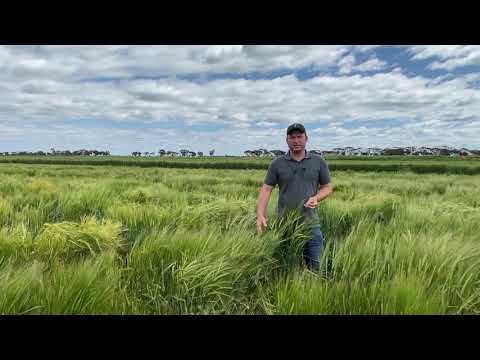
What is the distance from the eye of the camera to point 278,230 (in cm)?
388

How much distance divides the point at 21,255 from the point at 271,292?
2.27m

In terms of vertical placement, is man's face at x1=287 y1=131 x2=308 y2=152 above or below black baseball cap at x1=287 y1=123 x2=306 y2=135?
below

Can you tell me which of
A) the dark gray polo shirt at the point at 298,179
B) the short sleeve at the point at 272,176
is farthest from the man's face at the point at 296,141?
the short sleeve at the point at 272,176

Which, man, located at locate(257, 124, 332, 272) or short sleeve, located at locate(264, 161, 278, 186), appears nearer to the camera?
man, located at locate(257, 124, 332, 272)

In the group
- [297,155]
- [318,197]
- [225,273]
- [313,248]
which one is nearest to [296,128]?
[297,155]

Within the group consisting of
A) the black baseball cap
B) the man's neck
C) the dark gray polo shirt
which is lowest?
the dark gray polo shirt

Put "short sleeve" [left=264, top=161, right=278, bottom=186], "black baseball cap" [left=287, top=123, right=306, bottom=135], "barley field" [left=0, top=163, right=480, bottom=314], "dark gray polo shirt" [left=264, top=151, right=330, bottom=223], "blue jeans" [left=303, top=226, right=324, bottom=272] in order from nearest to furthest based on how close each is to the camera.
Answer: "barley field" [left=0, top=163, right=480, bottom=314] → "blue jeans" [left=303, top=226, right=324, bottom=272] → "black baseball cap" [left=287, top=123, right=306, bottom=135] → "dark gray polo shirt" [left=264, top=151, right=330, bottom=223] → "short sleeve" [left=264, top=161, right=278, bottom=186]

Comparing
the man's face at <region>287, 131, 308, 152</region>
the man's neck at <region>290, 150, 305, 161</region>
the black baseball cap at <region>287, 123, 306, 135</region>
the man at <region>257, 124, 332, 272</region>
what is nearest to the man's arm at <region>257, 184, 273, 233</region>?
the man at <region>257, 124, 332, 272</region>

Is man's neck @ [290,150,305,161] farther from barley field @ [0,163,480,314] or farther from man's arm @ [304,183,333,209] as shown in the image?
barley field @ [0,163,480,314]

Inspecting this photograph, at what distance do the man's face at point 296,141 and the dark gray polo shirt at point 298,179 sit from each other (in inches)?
6.9

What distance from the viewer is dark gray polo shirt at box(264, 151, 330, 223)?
4102 mm
